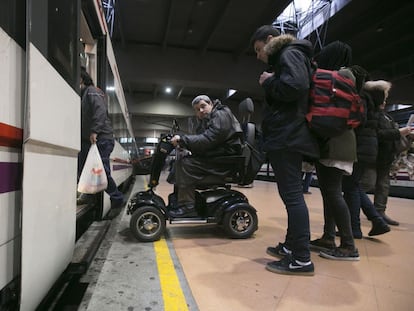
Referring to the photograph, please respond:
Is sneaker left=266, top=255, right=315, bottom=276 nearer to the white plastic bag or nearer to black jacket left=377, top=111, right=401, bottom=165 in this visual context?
the white plastic bag

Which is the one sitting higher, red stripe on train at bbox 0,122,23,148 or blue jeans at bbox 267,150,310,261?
red stripe on train at bbox 0,122,23,148

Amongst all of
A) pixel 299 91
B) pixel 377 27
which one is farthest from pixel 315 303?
pixel 377 27

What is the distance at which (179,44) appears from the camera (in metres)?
9.98

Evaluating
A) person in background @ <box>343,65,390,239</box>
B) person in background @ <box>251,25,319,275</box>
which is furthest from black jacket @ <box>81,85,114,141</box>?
person in background @ <box>343,65,390,239</box>

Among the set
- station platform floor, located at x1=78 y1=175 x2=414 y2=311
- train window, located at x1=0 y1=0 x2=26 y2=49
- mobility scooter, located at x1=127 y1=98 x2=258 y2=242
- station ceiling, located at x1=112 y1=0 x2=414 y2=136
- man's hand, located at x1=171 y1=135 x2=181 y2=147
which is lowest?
station platform floor, located at x1=78 y1=175 x2=414 y2=311

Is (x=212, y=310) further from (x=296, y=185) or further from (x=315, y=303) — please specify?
(x=296, y=185)

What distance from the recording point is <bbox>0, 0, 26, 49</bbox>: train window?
947 mm

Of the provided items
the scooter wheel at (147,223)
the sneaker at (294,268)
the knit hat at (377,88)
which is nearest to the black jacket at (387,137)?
the knit hat at (377,88)

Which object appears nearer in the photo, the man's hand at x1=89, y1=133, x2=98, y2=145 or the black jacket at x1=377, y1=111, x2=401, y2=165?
the man's hand at x1=89, y1=133, x2=98, y2=145

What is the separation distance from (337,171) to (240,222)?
104 centimetres

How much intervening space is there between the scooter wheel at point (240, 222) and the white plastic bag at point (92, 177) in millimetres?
1149

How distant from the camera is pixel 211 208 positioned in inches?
112

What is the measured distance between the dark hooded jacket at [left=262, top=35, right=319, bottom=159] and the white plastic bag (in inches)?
55.0

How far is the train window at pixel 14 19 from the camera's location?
0.95 metres
